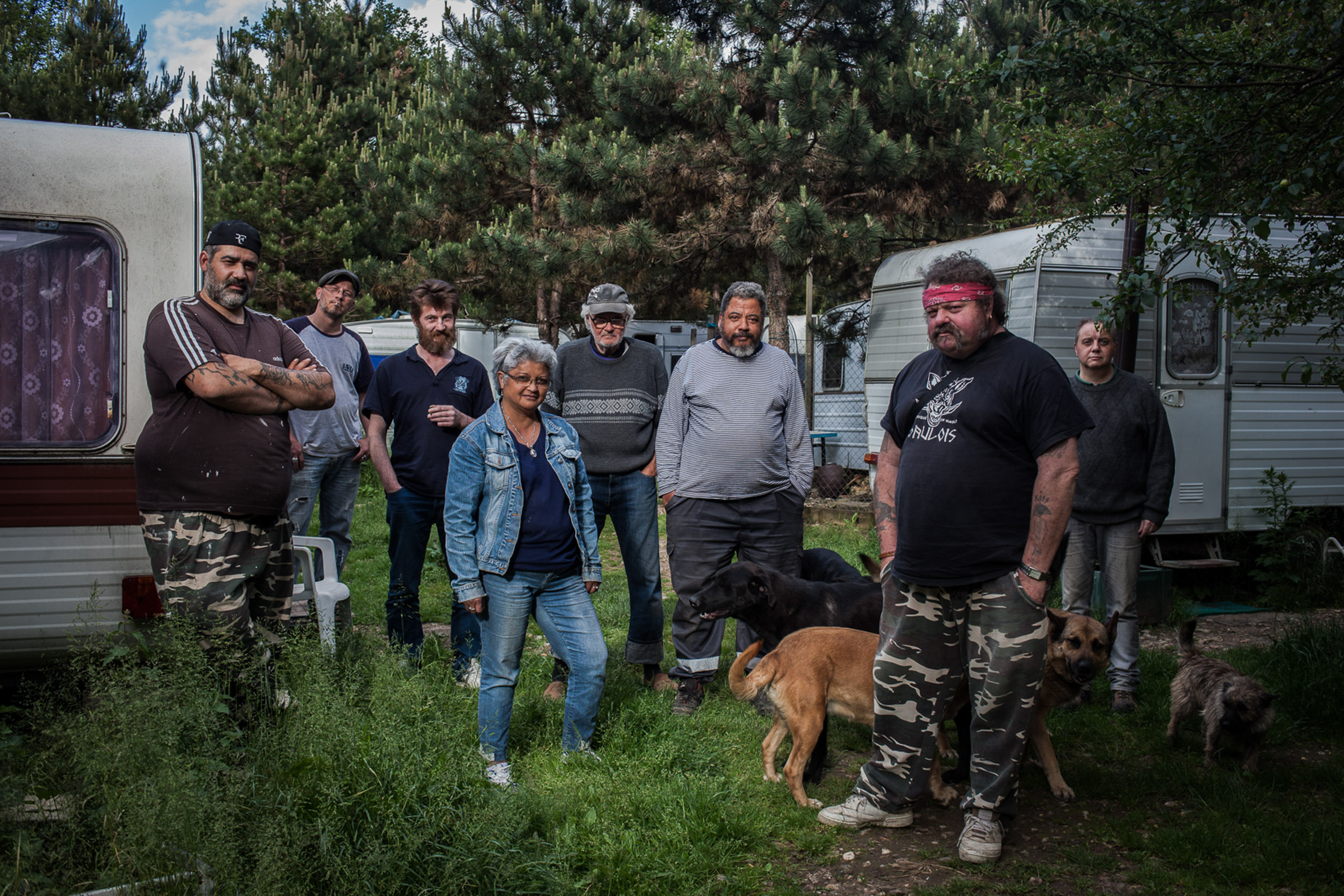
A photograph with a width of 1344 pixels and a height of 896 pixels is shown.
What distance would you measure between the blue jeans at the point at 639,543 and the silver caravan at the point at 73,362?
2.11m

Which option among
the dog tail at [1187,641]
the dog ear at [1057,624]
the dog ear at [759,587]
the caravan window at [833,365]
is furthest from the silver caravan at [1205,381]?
the caravan window at [833,365]

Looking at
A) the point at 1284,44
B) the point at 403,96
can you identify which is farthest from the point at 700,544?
the point at 403,96

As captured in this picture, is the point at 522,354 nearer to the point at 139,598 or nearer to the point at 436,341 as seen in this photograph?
the point at 436,341

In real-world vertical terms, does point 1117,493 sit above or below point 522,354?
below

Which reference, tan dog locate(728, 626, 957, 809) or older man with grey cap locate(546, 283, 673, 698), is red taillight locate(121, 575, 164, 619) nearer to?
older man with grey cap locate(546, 283, 673, 698)

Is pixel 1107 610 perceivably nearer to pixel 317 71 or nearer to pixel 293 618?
pixel 293 618

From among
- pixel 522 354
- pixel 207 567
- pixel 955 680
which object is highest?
pixel 522 354

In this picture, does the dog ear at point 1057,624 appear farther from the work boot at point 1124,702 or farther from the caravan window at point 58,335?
the caravan window at point 58,335

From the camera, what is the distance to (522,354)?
12.5 ft

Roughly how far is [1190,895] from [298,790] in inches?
111

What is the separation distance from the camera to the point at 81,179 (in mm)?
3770

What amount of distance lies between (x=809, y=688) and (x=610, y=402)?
6.12 ft

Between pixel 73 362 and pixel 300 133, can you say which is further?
pixel 300 133

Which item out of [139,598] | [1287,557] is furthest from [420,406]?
[1287,557]
